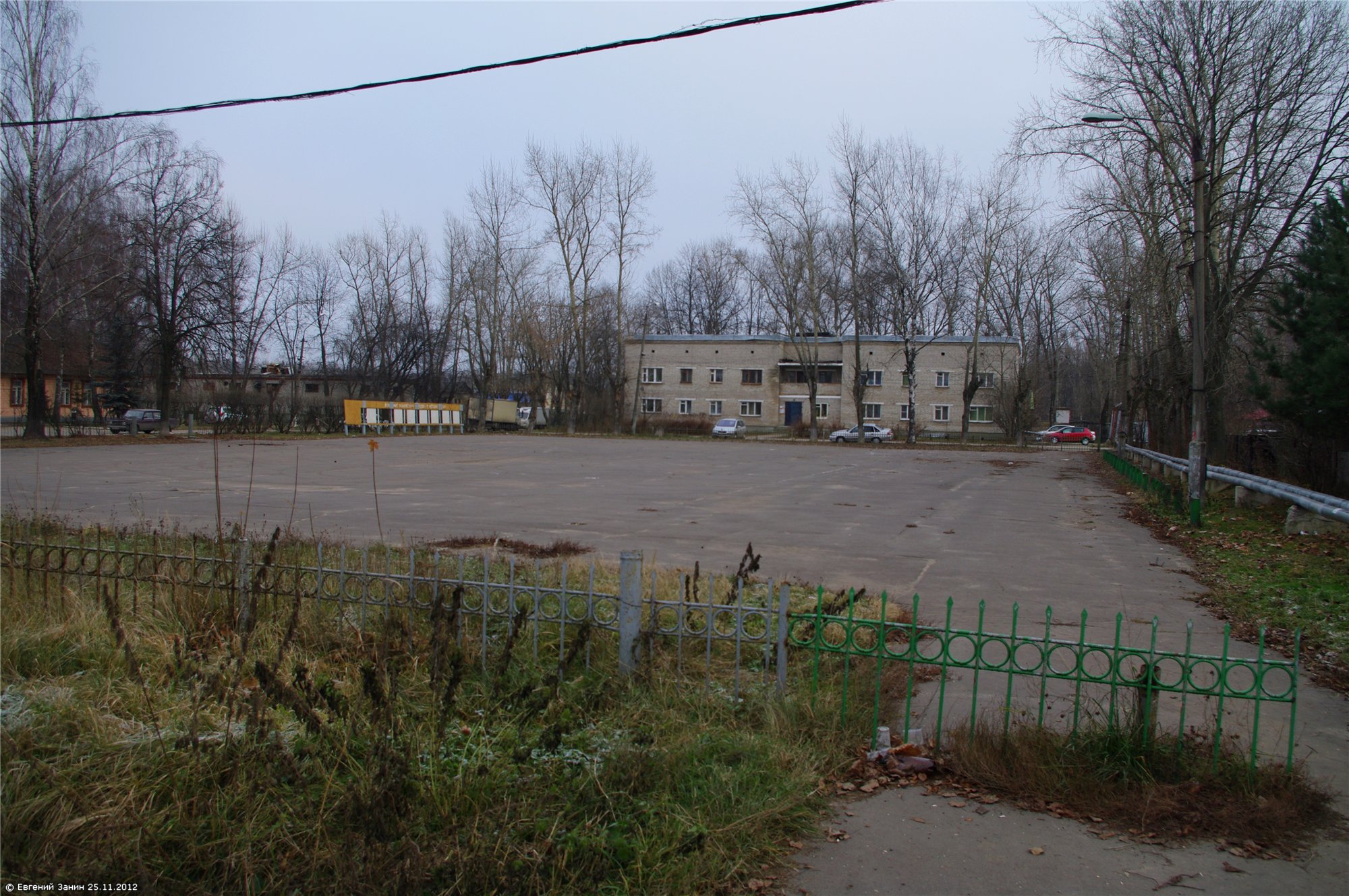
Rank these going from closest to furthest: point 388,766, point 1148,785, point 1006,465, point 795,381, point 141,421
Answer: point 388,766 < point 1148,785 < point 1006,465 < point 141,421 < point 795,381

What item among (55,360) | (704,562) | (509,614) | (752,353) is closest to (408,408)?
(55,360)

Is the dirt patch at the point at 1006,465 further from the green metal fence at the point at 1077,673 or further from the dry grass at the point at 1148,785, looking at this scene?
the dry grass at the point at 1148,785

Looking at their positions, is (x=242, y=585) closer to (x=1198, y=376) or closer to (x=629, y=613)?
(x=629, y=613)

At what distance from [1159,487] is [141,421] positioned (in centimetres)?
5027

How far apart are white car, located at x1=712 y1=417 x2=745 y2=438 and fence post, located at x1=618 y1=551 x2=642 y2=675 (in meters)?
53.4

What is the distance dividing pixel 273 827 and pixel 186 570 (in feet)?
12.1

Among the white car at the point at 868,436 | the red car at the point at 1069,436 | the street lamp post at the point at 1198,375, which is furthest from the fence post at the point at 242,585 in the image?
the red car at the point at 1069,436

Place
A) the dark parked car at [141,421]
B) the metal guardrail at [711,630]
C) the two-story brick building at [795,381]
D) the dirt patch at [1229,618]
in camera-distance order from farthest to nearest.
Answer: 1. the two-story brick building at [795,381]
2. the dark parked car at [141,421]
3. the dirt patch at [1229,618]
4. the metal guardrail at [711,630]

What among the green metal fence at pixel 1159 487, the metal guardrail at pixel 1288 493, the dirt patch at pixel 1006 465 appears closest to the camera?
the metal guardrail at pixel 1288 493

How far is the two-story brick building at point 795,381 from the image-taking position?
66938 mm

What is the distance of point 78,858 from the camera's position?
3006 mm

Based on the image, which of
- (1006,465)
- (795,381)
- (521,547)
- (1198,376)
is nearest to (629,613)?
(521,547)

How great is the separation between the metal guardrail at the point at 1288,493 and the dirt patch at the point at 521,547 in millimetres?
9717

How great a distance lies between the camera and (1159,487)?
18234 mm
